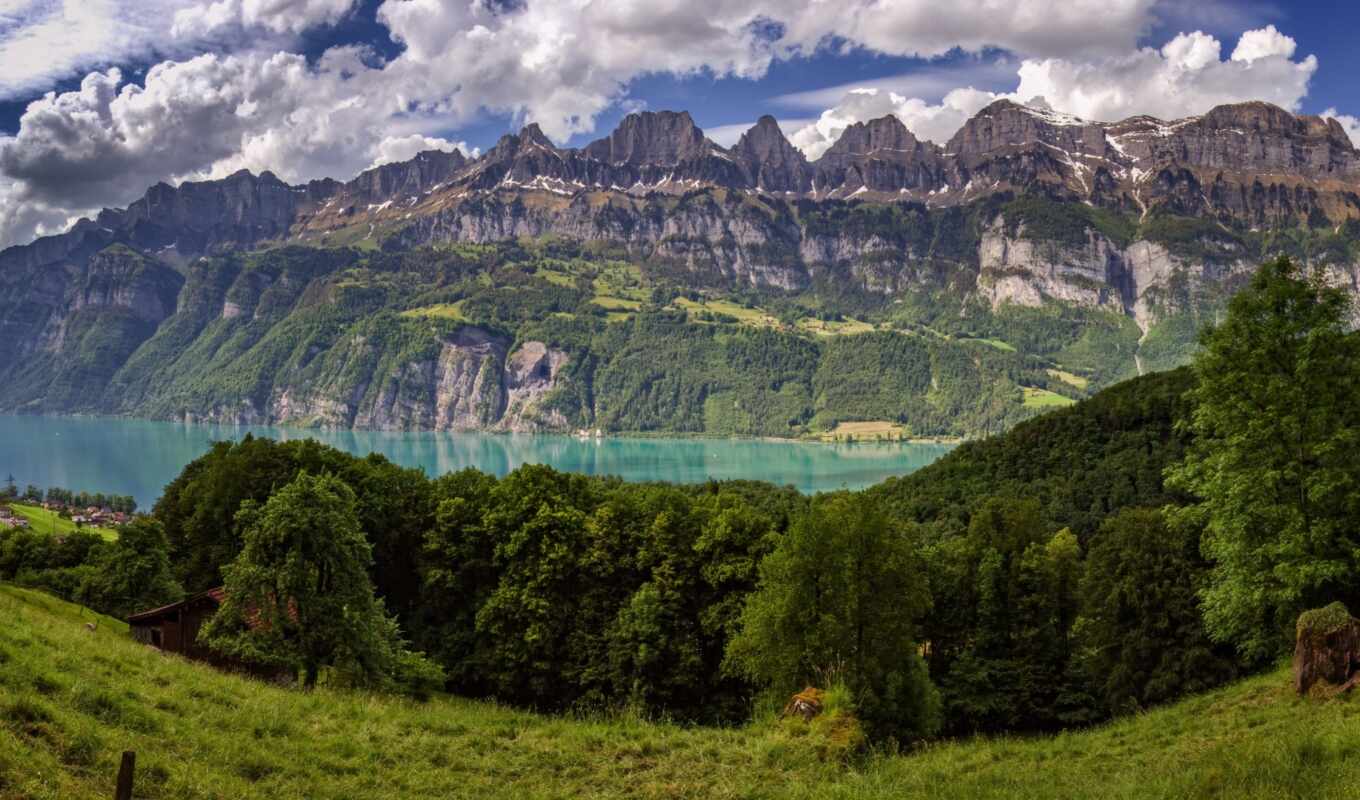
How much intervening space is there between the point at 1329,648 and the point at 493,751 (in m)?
13.7

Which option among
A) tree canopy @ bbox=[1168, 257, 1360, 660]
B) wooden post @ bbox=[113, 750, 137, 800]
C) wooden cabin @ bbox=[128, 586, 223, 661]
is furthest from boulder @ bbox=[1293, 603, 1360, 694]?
wooden cabin @ bbox=[128, 586, 223, 661]

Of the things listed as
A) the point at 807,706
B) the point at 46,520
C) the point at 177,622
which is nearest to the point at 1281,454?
the point at 807,706

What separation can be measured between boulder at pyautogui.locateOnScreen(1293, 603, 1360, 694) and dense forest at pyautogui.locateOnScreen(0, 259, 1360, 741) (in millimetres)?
3091

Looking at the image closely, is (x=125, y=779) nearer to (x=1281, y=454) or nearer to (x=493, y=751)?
(x=493, y=751)

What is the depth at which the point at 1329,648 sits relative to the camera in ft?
50.4

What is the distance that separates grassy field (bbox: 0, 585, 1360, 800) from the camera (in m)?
10.5

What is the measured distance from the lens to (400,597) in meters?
37.8

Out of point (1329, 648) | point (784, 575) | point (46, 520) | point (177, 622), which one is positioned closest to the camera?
point (1329, 648)

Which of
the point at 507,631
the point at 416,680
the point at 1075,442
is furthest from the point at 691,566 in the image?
the point at 1075,442

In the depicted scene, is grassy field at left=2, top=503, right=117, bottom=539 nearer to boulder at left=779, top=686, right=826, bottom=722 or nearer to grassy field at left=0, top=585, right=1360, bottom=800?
grassy field at left=0, top=585, right=1360, bottom=800

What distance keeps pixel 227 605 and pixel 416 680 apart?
20.6 ft

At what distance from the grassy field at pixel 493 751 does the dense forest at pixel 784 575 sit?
394 centimetres

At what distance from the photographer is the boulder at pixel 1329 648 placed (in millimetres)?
15086

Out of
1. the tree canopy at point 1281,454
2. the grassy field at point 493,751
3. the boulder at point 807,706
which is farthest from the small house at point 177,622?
the tree canopy at point 1281,454
